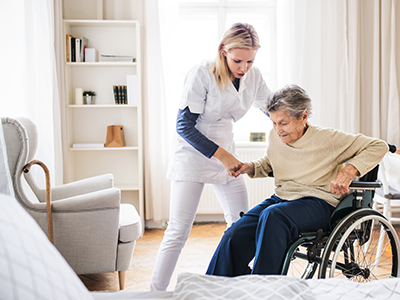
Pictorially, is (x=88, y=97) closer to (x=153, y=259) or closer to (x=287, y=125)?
(x=153, y=259)

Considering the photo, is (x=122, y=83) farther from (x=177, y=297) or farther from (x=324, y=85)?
(x=177, y=297)

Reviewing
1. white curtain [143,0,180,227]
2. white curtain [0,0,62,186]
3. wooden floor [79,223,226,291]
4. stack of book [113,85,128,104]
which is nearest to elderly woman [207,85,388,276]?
wooden floor [79,223,226,291]

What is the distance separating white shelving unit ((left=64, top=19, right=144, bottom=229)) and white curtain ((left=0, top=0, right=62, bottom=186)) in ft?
1.99

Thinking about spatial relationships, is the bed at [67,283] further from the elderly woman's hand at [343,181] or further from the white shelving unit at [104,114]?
the white shelving unit at [104,114]

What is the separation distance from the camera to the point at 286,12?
3412mm

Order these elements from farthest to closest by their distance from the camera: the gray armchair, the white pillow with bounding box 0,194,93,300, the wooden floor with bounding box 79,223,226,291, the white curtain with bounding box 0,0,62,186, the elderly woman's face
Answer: the wooden floor with bounding box 79,223,226,291
the white curtain with bounding box 0,0,62,186
the gray armchair
the elderly woman's face
the white pillow with bounding box 0,194,93,300

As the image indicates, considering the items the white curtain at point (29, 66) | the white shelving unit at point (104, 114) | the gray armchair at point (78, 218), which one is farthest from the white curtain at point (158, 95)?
the gray armchair at point (78, 218)

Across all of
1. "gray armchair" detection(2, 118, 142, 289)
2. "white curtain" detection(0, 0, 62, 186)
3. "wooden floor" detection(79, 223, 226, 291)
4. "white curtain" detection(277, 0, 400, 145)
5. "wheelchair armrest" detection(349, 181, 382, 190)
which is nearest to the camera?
"wheelchair armrest" detection(349, 181, 382, 190)

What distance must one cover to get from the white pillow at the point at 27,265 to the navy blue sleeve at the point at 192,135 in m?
1.04

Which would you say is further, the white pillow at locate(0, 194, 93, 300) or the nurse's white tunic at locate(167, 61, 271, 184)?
the nurse's white tunic at locate(167, 61, 271, 184)

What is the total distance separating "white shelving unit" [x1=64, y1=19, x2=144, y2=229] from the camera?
3.43 m

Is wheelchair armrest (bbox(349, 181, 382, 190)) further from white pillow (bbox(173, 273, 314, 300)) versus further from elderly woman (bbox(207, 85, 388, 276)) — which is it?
white pillow (bbox(173, 273, 314, 300))

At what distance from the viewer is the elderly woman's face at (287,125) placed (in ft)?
5.41

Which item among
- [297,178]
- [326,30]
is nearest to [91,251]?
[297,178]
